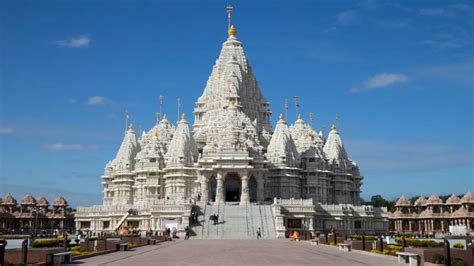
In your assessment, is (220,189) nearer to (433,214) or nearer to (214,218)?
(214,218)

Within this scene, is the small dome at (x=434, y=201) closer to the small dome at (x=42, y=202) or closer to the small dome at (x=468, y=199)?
the small dome at (x=468, y=199)

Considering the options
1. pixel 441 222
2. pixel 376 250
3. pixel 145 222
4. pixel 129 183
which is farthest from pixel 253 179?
pixel 376 250

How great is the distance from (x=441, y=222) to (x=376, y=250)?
70158mm

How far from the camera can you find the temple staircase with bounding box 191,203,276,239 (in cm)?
5967

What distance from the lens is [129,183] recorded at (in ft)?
307

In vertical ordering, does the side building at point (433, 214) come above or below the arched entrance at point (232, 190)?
below

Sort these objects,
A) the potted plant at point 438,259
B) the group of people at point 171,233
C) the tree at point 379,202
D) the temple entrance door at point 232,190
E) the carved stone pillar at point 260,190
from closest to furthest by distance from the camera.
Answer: the potted plant at point 438,259 < the group of people at point 171,233 < the carved stone pillar at point 260,190 < the temple entrance door at point 232,190 < the tree at point 379,202

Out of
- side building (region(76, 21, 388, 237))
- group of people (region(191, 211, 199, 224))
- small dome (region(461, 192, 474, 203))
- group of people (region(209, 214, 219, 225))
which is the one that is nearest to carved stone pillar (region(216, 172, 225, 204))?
side building (region(76, 21, 388, 237))

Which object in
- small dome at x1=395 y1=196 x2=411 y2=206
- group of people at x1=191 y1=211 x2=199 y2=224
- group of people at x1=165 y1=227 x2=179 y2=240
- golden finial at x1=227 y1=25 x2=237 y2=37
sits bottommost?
group of people at x1=165 y1=227 x2=179 y2=240

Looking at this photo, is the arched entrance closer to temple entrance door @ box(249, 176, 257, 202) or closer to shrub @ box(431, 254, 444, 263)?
temple entrance door @ box(249, 176, 257, 202)

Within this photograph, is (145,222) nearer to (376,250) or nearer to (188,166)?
(188,166)

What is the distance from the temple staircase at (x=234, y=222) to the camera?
59672mm

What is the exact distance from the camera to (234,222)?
6300 centimetres

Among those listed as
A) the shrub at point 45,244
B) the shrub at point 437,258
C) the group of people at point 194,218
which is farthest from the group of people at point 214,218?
the shrub at point 437,258
